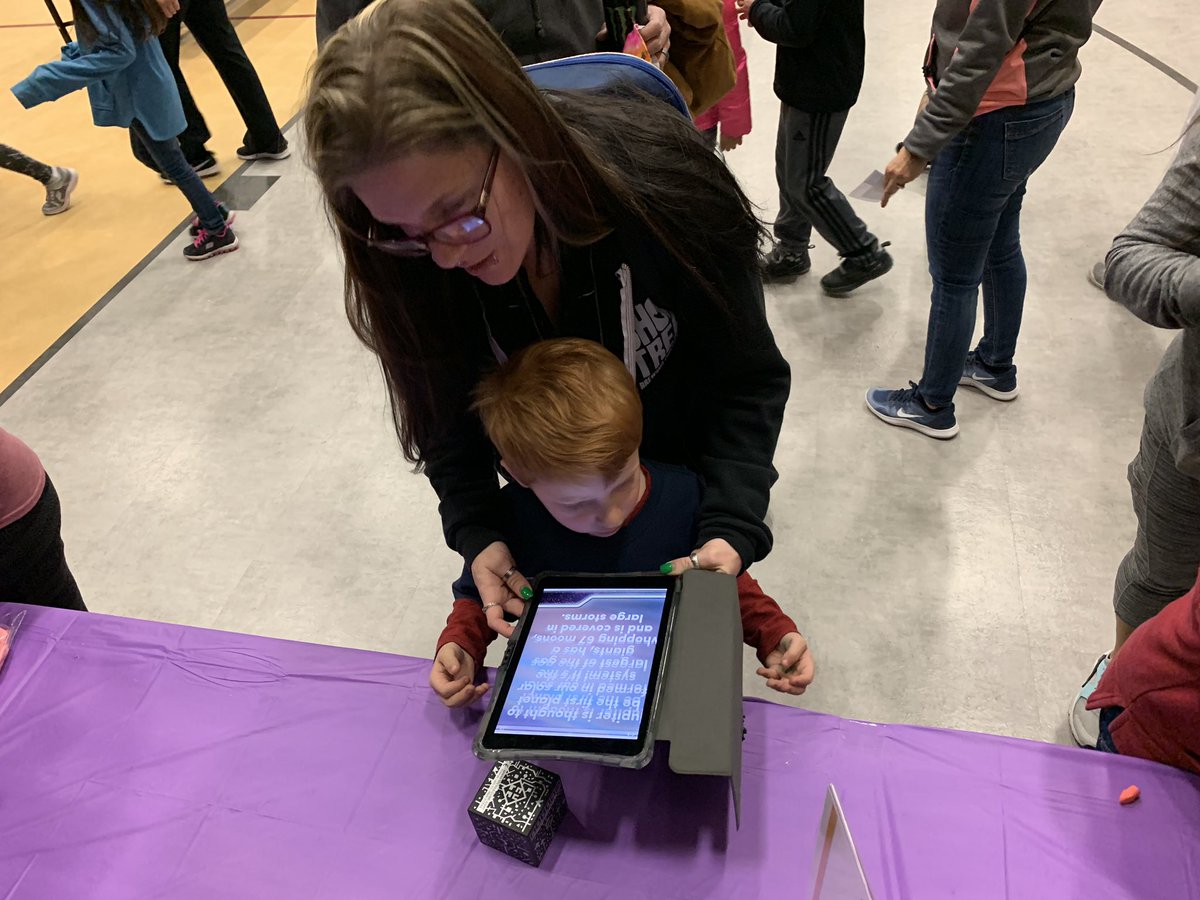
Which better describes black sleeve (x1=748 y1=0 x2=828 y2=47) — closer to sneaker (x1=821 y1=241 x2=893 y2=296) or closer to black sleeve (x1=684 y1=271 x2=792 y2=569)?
sneaker (x1=821 y1=241 x2=893 y2=296)

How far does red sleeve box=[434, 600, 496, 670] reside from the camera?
1.03 meters

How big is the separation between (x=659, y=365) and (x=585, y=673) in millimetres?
410

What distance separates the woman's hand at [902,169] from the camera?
1.66m

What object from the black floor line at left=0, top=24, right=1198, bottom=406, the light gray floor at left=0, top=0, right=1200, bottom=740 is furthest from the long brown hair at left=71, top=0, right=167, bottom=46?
the light gray floor at left=0, top=0, right=1200, bottom=740

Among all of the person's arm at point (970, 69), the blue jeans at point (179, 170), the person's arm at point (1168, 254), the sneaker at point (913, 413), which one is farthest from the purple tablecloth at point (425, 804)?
the blue jeans at point (179, 170)

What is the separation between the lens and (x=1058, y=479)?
203 centimetres

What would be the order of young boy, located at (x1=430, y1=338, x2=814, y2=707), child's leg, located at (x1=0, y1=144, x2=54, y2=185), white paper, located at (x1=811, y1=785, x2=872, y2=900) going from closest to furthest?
white paper, located at (x1=811, y1=785, x2=872, y2=900) → young boy, located at (x1=430, y1=338, x2=814, y2=707) → child's leg, located at (x1=0, y1=144, x2=54, y2=185)

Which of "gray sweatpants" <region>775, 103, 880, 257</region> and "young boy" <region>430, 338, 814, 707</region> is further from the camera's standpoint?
"gray sweatpants" <region>775, 103, 880, 257</region>

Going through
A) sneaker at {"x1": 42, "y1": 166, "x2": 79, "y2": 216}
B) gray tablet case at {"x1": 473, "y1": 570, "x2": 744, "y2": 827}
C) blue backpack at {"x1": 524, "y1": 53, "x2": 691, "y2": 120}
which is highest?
blue backpack at {"x1": 524, "y1": 53, "x2": 691, "y2": 120}

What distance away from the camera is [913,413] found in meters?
2.16

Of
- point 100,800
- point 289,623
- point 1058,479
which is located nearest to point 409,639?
point 289,623

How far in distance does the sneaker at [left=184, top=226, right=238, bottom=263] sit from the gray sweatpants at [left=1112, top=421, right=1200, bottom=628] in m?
3.05

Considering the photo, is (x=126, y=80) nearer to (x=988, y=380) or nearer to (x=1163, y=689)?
(x=988, y=380)

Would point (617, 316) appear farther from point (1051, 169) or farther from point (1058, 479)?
point (1051, 169)
